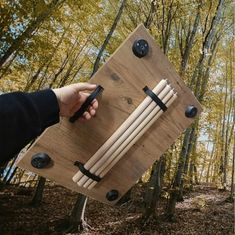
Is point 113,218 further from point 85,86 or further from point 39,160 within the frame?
point 85,86

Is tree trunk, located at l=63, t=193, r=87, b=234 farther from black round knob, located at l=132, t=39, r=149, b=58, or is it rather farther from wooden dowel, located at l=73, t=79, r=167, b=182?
black round knob, located at l=132, t=39, r=149, b=58

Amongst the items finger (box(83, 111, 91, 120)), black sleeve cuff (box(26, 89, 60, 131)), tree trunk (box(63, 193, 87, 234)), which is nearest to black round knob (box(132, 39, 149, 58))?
finger (box(83, 111, 91, 120))

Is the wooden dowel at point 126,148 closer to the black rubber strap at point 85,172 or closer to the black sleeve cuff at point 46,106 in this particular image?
the black rubber strap at point 85,172

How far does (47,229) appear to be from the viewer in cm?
880

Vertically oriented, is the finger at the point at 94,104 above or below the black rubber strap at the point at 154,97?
above

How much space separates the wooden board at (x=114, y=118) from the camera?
5.11 feet

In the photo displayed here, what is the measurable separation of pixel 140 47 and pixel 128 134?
1.44 ft

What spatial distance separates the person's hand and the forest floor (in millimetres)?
6938

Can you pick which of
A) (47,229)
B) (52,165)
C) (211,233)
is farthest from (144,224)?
(52,165)

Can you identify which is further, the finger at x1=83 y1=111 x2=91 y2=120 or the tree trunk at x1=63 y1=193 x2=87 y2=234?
the tree trunk at x1=63 y1=193 x2=87 y2=234

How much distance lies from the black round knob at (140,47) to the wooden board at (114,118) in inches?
0.8

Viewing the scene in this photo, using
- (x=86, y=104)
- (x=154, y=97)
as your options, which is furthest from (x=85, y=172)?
(x=154, y=97)

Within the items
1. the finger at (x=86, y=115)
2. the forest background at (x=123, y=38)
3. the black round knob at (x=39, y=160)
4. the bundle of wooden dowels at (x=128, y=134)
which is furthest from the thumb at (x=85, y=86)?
the forest background at (x=123, y=38)

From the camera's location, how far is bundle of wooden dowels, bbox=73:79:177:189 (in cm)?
155
